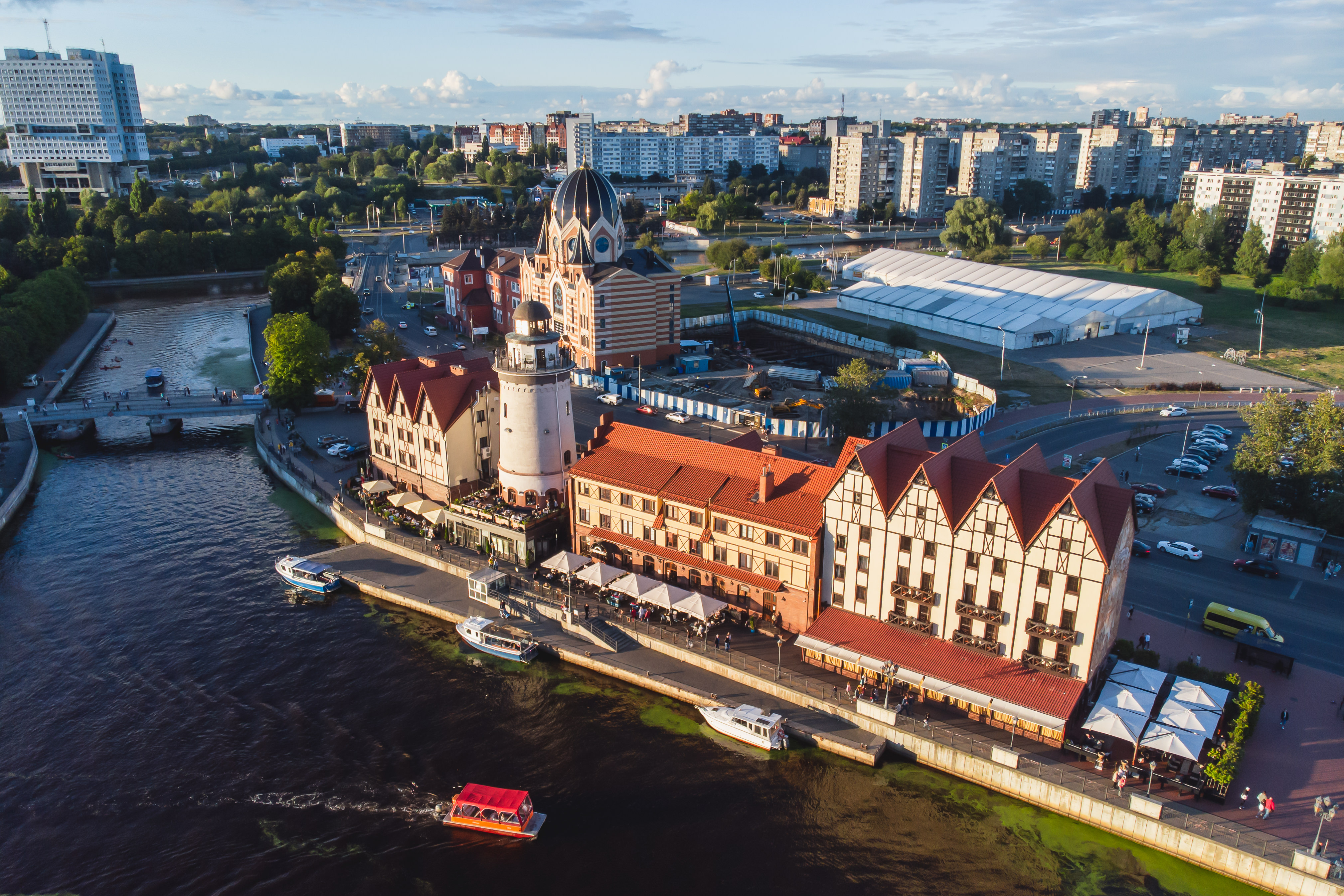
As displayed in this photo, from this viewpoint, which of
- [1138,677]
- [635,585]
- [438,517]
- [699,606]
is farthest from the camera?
[438,517]

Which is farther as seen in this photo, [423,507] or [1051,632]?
[423,507]

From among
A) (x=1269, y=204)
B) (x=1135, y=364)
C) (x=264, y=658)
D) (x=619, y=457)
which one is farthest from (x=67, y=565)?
(x=1269, y=204)

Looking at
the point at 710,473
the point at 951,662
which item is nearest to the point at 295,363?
the point at 710,473

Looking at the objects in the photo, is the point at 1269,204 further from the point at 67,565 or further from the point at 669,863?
the point at 67,565

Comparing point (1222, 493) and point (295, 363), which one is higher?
point (295, 363)

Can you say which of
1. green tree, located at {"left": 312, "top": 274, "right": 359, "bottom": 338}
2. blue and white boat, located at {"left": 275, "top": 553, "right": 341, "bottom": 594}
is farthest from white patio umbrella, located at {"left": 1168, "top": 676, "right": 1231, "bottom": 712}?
green tree, located at {"left": 312, "top": 274, "right": 359, "bottom": 338}

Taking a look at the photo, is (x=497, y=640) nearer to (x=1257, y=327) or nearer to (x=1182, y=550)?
(x=1182, y=550)
